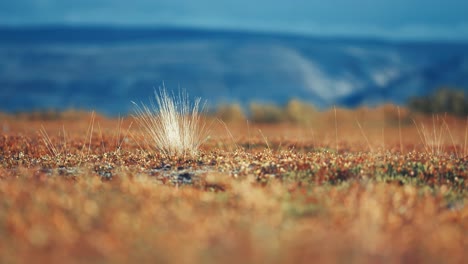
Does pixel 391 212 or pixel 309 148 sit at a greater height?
pixel 309 148

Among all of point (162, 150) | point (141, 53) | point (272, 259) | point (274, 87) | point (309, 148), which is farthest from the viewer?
point (141, 53)

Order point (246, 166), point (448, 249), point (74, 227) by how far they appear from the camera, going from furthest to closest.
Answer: point (246, 166), point (74, 227), point (448, 249)

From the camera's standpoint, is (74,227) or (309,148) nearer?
(74,227)

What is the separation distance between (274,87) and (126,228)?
82.0m

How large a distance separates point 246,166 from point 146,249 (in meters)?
4.65

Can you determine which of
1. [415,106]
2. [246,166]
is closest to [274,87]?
[415,106]

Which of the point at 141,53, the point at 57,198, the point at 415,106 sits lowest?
the point at 57,198

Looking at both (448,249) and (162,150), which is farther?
(162,150)

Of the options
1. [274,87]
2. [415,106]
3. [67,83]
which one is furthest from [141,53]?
[415,106]

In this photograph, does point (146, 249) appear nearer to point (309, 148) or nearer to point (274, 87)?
point (309, 148)

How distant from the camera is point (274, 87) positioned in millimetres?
88250

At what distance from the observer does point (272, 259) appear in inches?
229

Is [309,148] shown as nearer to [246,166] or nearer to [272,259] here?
[246,166]

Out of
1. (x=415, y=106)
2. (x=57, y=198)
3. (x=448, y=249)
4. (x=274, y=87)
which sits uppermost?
(x=274, y=87)
